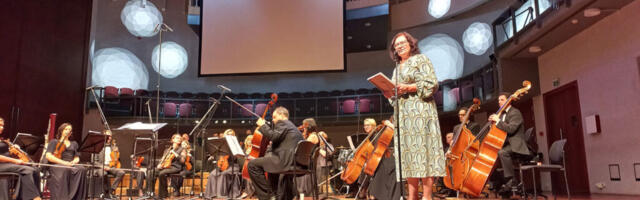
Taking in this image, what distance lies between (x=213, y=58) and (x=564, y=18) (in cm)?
727

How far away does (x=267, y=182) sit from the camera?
17.7 feet

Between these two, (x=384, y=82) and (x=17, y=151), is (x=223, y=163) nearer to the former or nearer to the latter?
(x=17, y=151)

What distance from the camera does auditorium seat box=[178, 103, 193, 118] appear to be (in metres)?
13.4

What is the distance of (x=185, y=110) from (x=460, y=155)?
9530mm

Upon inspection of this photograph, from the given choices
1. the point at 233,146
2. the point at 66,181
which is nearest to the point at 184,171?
the point at 66,181

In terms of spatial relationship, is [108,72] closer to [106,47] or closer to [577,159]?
[106,47]

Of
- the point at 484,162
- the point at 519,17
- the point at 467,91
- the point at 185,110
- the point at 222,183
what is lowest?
the point at 222,183

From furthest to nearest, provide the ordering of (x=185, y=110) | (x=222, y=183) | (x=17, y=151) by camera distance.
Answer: (x=185, y=110) → (x=222, y=183) → (x=17, y=151)

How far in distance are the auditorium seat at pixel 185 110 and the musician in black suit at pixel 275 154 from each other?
853 centimetres

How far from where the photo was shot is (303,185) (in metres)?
8.00

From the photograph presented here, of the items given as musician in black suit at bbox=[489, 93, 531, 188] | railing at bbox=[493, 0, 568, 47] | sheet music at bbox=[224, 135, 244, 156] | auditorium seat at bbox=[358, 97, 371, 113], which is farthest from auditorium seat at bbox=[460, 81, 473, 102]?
sheet music at bbox=[224, 135, 244, 156]

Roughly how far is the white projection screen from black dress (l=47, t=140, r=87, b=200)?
4.67 meters

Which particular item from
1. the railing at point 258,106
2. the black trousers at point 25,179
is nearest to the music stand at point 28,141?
the black trousers at point 25,179

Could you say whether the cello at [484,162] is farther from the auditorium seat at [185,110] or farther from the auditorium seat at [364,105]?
the auditorium seat at [185,110]
